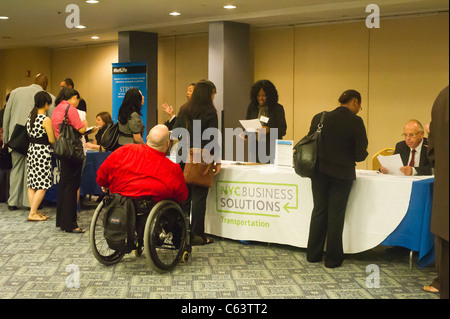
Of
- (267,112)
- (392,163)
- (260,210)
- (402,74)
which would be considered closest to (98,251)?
(260,210)

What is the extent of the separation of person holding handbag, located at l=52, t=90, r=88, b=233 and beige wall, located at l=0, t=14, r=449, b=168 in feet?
15.5

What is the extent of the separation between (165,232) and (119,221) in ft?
1.39

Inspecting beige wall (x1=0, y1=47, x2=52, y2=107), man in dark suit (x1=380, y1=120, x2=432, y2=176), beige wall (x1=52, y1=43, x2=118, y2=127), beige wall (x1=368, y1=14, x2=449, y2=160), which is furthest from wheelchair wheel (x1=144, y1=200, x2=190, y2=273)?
beige wall (x1=0, y1=47, x2=52, y2=107)

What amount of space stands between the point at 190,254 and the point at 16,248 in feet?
5.67

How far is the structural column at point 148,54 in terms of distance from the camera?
430 inches

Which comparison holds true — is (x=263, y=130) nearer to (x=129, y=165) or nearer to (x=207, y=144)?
(x=207, y=144)

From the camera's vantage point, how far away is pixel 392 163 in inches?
180

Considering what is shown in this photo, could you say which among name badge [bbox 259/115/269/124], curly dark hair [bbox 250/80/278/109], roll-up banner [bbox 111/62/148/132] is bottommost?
name badge [bbox 259/115/269/124]

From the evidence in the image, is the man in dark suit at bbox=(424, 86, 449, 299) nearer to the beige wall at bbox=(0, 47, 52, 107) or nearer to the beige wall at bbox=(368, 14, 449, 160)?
the beige wall at bbox=(368, 14, 449, 160)

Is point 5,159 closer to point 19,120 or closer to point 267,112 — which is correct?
point 19,120

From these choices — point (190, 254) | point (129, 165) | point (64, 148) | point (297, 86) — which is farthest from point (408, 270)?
point (297, 86)

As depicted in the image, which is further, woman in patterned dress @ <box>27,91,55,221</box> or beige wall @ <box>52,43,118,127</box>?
beige wall @ <box>52,43,118,127</box>

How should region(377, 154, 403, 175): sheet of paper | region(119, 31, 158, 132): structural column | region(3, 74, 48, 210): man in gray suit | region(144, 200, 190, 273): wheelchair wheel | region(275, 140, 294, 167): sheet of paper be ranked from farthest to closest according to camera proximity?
region(119, 31, 158, 132): structural column, region(3, 74, 48, 210): man in gray suit, region(275, 140, 294, 167): sheet of paper, region(377, 154, 403, 175): sheet of paper, region(144, 200, 190, 273): wheelchair wheel

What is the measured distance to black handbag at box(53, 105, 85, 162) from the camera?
5.42 m
